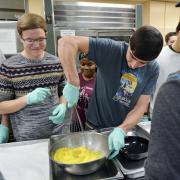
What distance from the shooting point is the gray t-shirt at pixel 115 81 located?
1.29m

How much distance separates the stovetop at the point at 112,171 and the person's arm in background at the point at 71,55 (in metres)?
0.42

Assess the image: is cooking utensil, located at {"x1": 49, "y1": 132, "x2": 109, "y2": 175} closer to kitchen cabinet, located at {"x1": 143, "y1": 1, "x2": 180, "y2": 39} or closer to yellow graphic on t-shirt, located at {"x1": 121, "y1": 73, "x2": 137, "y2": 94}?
yellow graphic on t-shirt, located at {"x1": 121, "y1": 73, "x2": 137, "y2": 94}

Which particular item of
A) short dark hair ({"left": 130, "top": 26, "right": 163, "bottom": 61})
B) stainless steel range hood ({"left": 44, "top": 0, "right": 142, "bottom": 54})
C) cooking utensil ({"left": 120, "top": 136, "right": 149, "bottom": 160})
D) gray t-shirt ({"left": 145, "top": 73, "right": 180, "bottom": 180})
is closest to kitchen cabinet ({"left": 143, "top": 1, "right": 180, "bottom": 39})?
stainless steel range hood ({"left": 44, "top": 0, "right": 142, "bottom": 54})

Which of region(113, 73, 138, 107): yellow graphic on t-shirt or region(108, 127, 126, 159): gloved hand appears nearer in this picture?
region(108, 127, 126, 159): gloved hand

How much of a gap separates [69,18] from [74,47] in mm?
2401

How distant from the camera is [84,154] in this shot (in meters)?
1.06

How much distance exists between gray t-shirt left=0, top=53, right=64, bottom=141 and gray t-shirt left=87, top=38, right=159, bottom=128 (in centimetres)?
31

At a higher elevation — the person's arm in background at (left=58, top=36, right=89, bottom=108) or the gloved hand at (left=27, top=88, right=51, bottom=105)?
the person's arm in background at (left=58, top=36, right=89, bottom=108)

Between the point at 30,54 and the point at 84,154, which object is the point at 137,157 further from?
the point at 30,54

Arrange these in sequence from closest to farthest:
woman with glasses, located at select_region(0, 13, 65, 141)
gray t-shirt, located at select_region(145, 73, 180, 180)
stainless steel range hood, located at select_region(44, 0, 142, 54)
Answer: gray t-shirt, located at select_region(145, 73, 180, 180), woman with glasses, located at select_region(0, 13, 65, 141), stainless steel range hood, located at select_region(44, 0, 142, 54)

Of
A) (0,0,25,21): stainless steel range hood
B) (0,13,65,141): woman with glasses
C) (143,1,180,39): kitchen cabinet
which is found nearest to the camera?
(0,13,65,141): woman with glasses

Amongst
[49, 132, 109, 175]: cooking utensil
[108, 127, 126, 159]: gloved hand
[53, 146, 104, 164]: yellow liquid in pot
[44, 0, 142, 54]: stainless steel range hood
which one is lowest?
[53, 146, 104, 164]: yellow liquid in pot

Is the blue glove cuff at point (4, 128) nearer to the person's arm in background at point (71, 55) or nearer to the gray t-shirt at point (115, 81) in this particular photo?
the person's arm in background at point (71, 55)

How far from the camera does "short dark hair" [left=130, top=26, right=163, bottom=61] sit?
3.43 feet
